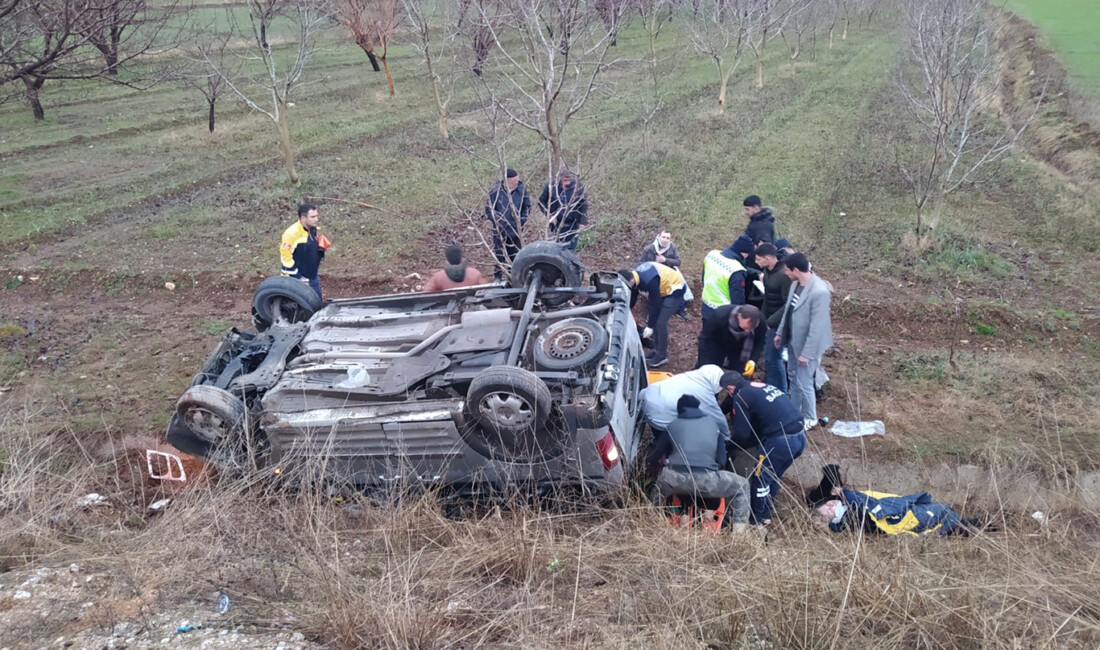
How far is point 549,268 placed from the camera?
577 cm

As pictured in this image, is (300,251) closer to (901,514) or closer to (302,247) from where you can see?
(302,247)

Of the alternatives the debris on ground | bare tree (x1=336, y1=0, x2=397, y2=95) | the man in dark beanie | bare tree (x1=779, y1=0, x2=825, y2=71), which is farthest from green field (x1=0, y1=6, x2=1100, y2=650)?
bare tree (x1=779, y1=0, x2=825, y2=71)

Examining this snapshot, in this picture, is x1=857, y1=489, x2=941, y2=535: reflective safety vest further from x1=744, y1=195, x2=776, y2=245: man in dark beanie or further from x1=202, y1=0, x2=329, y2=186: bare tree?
x1=202, y1=0, x2=329, y2=186: bare tree

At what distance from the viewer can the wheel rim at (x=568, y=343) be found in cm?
463

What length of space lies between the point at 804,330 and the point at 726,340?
0.61m

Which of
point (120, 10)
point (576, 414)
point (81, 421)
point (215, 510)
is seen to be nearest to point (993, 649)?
point (576, 414)

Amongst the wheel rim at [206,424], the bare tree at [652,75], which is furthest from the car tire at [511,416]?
the bare tree at [652,75]

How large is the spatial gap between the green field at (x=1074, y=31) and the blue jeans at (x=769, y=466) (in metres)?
19.8

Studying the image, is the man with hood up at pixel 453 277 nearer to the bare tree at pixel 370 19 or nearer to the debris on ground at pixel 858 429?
the debris on ground at pixel 858 429

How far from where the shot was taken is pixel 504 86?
73.9ft

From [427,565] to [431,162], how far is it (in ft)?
41.1

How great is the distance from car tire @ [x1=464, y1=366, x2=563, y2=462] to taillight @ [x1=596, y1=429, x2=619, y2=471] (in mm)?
230

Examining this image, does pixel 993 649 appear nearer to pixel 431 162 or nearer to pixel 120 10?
pixel 120 10

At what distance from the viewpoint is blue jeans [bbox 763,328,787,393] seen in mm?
6035
